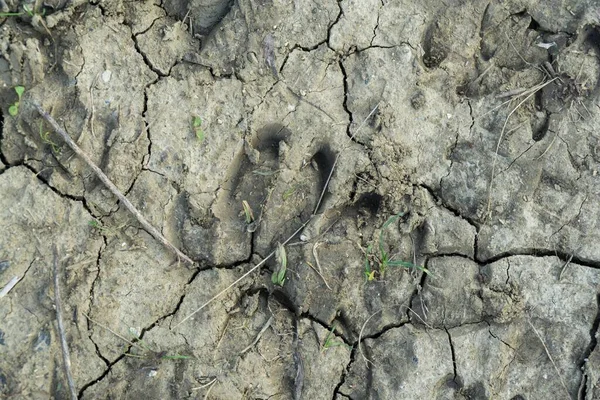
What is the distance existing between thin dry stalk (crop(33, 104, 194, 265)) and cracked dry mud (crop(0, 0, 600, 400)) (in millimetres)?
47

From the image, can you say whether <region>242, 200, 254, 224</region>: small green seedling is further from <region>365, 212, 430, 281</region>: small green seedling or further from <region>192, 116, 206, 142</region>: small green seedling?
<region>365, 212, 430, 281</region>: small green seedling

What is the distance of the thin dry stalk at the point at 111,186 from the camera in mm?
2791

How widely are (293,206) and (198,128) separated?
602 mm

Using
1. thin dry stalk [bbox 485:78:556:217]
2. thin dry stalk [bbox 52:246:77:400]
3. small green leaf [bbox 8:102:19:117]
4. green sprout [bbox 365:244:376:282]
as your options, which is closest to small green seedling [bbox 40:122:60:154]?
small green leaf [bbox 8:102:19:117]

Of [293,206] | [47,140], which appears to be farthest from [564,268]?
[47,140]

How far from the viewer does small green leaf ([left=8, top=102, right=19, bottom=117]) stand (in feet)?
9.25

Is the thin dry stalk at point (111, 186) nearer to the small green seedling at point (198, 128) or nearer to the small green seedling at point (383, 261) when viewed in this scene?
the small green seedling at point (198, 128)

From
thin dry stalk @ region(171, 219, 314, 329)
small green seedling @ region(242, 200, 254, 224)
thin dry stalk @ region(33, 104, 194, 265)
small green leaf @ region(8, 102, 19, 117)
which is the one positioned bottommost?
thin dry stalk @ region(171, 219, 314, 329)

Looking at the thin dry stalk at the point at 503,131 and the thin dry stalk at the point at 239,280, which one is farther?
the thin dry stalk at the point at 503,131

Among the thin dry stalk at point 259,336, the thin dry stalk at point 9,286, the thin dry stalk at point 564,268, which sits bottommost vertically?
the thin dry stalk at point 564,268

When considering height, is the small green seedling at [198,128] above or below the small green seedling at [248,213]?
above

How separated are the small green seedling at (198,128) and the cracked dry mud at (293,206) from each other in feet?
0.10

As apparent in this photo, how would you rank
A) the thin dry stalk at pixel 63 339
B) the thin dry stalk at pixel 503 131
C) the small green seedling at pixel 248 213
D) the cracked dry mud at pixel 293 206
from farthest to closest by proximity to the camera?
the thin dry stalk at pixel 503 131, the small green seedling at pixel 248 213, the cracked dry mud at pixel 293 206, the thin dry stalk at pixel 63 339

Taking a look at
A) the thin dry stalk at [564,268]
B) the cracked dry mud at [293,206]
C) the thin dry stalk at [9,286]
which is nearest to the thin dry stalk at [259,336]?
the cracked dry mud at [293,206]
